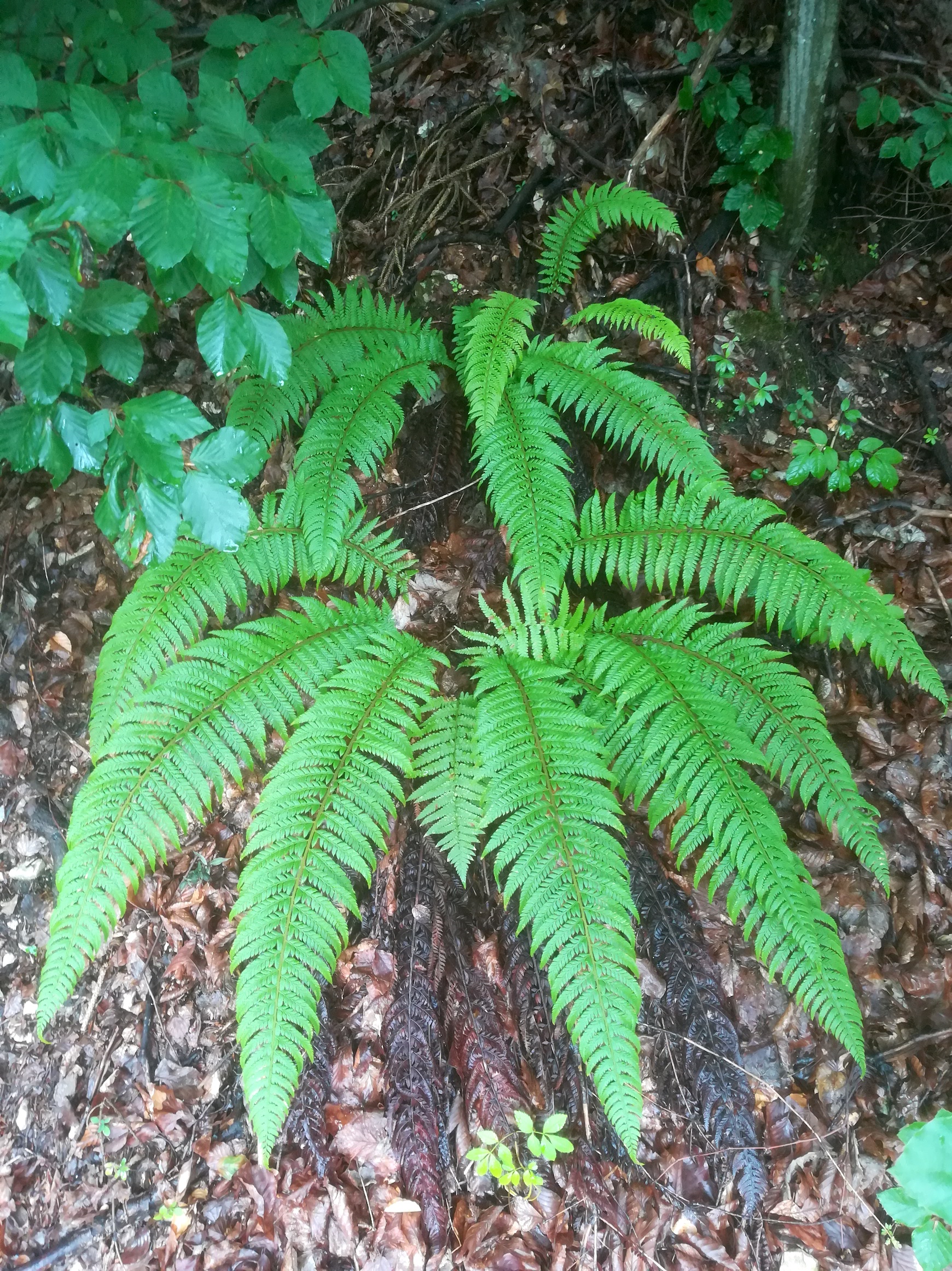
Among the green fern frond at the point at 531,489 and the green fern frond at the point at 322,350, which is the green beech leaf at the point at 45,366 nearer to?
the green fern frond at the point at 322,350

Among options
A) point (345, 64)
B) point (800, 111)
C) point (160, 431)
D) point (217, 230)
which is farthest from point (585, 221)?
point (160, 431)

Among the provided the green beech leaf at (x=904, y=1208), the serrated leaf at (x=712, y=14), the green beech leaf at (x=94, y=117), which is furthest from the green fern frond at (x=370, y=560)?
the serrated leaf at (x=712, y=14)

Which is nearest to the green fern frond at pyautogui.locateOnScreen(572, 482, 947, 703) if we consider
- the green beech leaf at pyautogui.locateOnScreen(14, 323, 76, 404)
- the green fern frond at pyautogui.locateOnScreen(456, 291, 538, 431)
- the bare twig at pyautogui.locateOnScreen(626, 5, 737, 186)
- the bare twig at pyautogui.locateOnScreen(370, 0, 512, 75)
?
the green fern frond at pyautogui.locateOnScreen(456, 291, 538, 431)

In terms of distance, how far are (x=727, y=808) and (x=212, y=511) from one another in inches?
65.5

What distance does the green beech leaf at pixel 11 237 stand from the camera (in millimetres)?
1281

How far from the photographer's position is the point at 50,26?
74.0 inches

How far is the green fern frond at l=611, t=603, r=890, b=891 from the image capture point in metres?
2.30

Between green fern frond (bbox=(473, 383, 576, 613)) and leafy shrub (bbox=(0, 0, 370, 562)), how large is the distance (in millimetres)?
1112

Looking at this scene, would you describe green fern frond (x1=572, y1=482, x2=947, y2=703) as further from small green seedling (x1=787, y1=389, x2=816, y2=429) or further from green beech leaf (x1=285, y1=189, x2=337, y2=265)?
green beech leaf (x1=285, y1=189, x2=337, y2=265)

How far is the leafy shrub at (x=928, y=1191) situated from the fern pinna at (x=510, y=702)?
0.37 m

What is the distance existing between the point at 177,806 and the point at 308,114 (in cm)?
195

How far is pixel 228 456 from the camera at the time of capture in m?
1.75

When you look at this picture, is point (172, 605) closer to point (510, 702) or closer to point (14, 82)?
point (510, 702)

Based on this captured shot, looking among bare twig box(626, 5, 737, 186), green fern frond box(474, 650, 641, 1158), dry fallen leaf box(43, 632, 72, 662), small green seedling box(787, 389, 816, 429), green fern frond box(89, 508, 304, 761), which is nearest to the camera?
green fern frond box(474, 650, 641, 1158)
